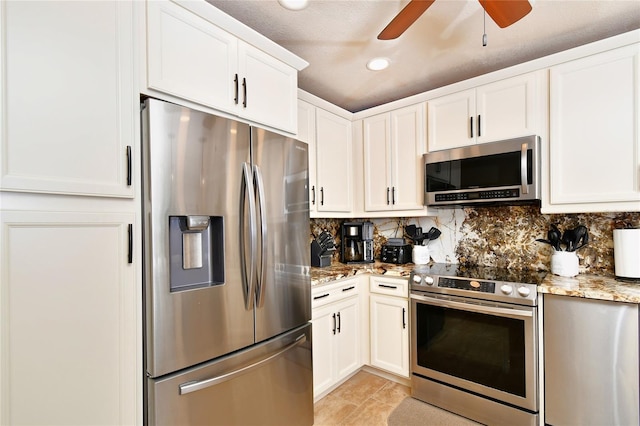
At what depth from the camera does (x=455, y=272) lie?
2.39m

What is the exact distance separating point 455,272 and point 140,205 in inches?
84.9

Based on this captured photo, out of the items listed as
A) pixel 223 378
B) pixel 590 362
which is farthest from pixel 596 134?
pixel 223 378

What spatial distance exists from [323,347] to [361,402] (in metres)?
0.52

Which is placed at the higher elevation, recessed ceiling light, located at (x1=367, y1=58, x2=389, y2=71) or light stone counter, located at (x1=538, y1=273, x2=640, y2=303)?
recessed ceiling light, located at (x1=367, y1=58, x2=389, y2=71)

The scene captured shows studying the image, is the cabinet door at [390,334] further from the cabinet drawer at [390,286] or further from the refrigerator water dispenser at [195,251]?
the refrigerator water dispenser at [195,251]

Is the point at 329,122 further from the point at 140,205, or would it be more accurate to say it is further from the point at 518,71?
the point at 140,205

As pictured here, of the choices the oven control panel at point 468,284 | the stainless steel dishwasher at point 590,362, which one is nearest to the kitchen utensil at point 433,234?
the oven control panel at point 468,284

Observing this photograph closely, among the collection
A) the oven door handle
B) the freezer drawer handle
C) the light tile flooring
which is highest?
the oven door handle

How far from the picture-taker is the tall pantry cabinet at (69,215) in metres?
1.01

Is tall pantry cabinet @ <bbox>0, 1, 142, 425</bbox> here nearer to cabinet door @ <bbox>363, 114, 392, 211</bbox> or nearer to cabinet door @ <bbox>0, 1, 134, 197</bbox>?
cabinet door @ <bbox>0, 1, 134, 197</bbox>

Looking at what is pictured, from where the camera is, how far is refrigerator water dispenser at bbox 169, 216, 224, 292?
1397 millimetres

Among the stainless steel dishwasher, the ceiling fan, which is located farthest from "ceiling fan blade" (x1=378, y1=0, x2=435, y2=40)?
the stainless steel dishwasher

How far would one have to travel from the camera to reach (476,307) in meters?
2.08

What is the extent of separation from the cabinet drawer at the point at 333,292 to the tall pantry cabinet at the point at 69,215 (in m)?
1.17
